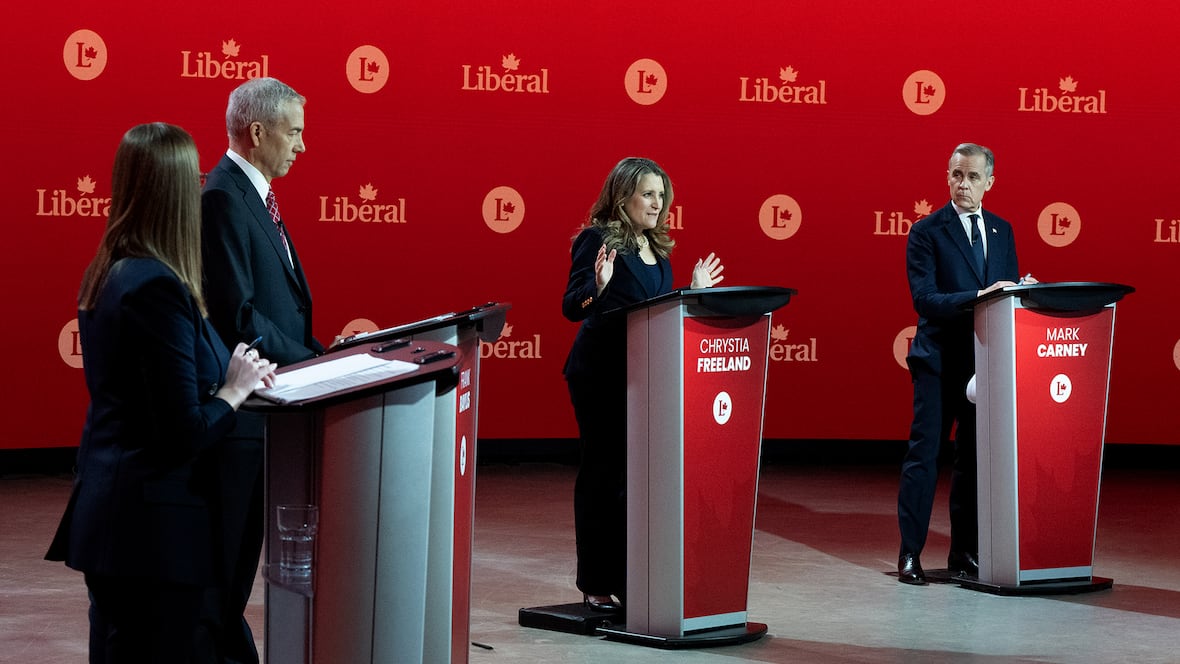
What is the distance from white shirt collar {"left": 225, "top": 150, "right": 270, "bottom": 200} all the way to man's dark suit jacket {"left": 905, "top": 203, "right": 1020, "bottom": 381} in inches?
102

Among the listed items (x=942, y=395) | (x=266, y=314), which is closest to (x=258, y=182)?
(x=266, y=314)

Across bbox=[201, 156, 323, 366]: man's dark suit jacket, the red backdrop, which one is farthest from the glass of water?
the red backdrop

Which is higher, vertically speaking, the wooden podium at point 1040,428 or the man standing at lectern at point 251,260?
the man standing at lectern at point 251,260

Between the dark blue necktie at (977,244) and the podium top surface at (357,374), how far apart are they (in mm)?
2934

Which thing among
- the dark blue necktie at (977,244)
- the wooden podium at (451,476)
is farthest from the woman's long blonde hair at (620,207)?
the dark blue necktie at (977,244)

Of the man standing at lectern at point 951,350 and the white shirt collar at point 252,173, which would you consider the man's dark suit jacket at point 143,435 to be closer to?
the white shirt collar at point 252,173

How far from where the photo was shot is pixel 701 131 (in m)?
7.15

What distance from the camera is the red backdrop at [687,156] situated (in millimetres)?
6746

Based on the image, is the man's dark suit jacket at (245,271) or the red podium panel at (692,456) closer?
the man's dark suit jacket at (245,271)

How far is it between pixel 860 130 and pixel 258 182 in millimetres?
4752

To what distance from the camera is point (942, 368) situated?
4.92m

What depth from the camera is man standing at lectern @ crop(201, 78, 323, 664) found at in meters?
2.94

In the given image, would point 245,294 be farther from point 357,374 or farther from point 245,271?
point 357,374

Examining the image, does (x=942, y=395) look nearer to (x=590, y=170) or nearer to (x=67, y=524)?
(x=590, y=170)
